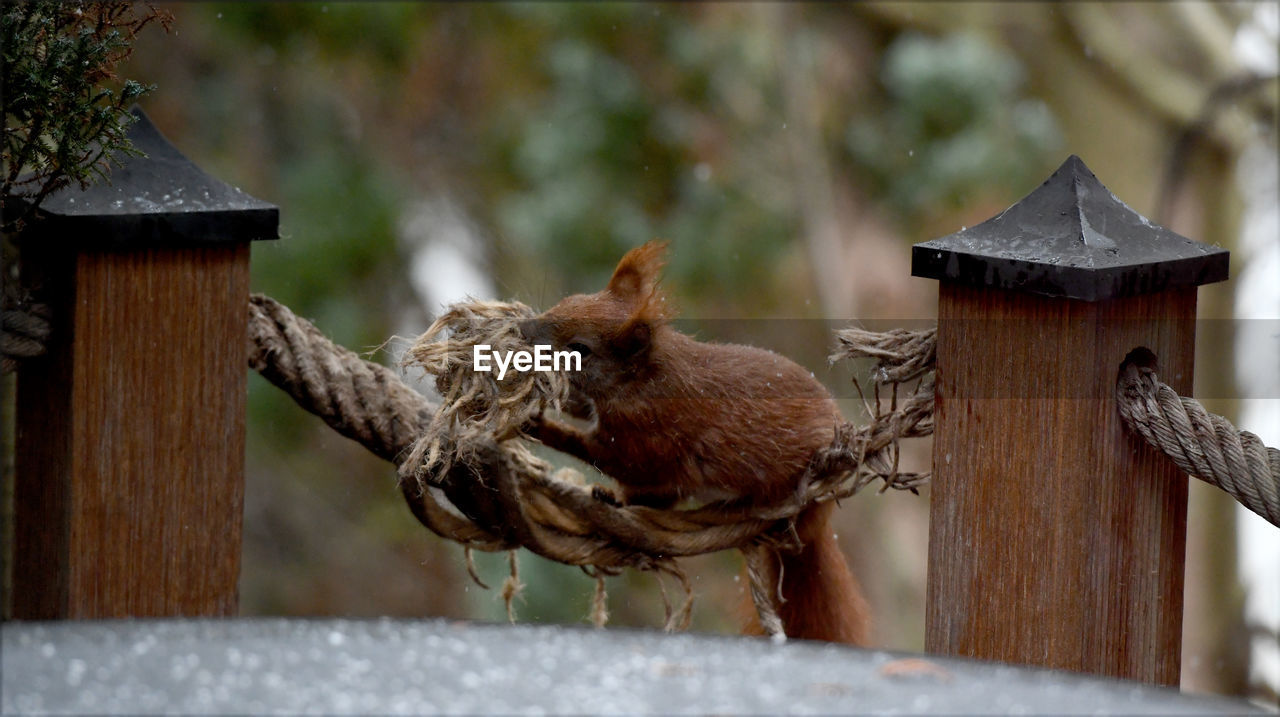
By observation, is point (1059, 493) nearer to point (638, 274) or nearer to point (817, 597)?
point (817, 597)

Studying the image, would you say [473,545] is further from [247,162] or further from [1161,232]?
[247,162]

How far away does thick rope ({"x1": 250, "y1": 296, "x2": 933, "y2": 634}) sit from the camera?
122 cm

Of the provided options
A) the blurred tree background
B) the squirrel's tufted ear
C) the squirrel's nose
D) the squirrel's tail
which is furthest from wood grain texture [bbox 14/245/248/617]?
the blurred tree background

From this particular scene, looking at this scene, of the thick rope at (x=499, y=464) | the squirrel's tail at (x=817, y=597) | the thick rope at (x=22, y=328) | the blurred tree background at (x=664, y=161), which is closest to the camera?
the thick rope at (x=22, y=328)

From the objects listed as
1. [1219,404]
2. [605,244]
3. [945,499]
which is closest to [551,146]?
[605,244]

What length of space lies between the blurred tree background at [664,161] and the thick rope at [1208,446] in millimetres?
1830

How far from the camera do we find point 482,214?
373 cm

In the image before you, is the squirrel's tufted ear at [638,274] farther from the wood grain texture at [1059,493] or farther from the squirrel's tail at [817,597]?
the wood grain texture at [1059,493]

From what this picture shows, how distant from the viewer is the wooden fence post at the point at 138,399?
1130mm

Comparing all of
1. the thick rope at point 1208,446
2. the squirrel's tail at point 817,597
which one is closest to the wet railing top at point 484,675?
the thick rope at point 1208,446

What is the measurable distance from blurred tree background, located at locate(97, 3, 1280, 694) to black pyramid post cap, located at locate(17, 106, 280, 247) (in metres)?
1.72

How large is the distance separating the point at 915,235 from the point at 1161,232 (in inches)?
101

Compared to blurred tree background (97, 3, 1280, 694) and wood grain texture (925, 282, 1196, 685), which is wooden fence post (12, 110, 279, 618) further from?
blurred tree background (97, 3, 1280, 694)

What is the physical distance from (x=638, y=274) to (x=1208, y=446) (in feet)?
2.14
